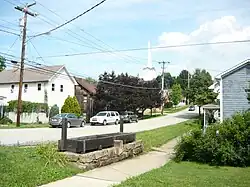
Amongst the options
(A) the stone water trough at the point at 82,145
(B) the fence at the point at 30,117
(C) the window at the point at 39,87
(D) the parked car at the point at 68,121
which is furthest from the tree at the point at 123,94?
(A) the stone water trough at the point at 82,145

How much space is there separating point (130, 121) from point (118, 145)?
3419 cm

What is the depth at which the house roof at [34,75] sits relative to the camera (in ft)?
153

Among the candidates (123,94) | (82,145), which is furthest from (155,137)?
(123,94)

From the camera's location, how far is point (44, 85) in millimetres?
46688

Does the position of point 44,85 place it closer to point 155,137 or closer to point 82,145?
point 155,137

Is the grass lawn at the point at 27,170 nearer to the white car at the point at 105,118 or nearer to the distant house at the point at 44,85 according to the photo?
the white car at the point at 105,118

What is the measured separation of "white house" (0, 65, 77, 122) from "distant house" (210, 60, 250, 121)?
2541 cm

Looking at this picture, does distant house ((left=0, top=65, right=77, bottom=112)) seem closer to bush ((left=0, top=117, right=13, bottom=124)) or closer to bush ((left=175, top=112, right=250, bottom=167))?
bush ((left=0, top=117, right=13, bottom=124))

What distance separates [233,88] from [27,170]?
22.3 metres

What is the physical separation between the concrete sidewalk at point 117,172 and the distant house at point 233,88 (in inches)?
553

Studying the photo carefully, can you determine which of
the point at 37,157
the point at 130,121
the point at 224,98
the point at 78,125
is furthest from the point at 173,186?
the point at 130,121

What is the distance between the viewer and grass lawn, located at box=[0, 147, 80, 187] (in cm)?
770

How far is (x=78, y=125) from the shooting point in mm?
35250

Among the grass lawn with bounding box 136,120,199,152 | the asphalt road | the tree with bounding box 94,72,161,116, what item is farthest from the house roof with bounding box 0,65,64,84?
the grass lawn with bounding box 136,120,199,152
